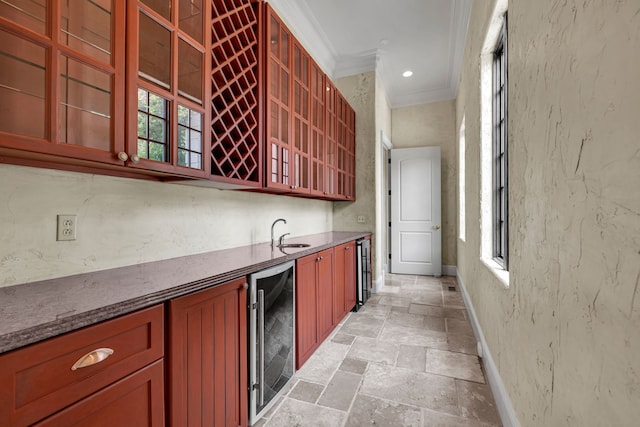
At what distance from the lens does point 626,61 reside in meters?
0.64

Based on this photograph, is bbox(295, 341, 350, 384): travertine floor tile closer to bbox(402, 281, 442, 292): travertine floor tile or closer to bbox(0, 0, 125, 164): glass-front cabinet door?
bbox(0, 0, 125, 164): glass-front cabinet door

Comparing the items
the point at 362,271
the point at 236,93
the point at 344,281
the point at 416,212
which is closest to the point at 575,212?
the point at 236,93

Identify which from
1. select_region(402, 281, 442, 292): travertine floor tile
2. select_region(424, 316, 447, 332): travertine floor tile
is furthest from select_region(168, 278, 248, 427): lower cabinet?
select_region(402, 281, 442, 292): travertine floor tile

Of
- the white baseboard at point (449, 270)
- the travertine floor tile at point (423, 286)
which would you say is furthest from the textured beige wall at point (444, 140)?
the travertine floor tile at point (423, 286)

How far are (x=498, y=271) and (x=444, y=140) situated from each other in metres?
4.08

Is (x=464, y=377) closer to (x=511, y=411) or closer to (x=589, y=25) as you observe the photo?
(x=511, y=411)

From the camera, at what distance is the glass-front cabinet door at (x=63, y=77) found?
2.93 ft

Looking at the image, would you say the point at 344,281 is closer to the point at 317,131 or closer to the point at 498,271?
the point at 498,271

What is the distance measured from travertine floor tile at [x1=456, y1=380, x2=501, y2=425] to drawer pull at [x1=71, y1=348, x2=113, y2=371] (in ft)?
6.20

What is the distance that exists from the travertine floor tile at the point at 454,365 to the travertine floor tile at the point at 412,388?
0.10 metres

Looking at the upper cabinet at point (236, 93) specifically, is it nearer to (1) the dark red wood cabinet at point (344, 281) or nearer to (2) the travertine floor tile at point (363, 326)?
(1) the dark red wood cabinet at point (344, 281)

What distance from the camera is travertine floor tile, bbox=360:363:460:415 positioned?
1.81 meters

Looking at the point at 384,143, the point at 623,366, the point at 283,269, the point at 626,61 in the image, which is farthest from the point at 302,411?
the point at 384,143

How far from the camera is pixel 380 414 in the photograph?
1.71 meters
